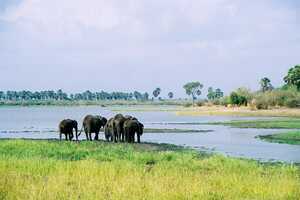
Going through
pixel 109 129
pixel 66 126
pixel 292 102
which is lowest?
pixel 109 129

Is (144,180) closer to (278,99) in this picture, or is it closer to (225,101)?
(278,99)

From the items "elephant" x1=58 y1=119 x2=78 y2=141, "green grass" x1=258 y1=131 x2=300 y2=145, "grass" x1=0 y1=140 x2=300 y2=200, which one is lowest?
"green grass" x1=258 y1=131 x2=300 y2=145

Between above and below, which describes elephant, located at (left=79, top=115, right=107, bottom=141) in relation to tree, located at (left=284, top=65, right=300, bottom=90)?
below

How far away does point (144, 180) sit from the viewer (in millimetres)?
17328

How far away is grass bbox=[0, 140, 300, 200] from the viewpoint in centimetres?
1475

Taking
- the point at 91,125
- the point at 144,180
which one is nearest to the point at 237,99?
the point at 91,125

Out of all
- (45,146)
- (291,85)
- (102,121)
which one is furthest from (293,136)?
(291,85)

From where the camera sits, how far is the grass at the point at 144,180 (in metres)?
14.8

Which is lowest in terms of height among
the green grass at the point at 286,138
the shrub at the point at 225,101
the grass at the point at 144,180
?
the green grass at the point at 286,138

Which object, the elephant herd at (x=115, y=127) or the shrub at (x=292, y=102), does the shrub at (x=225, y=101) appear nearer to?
the shrub at (x=292, y=102)

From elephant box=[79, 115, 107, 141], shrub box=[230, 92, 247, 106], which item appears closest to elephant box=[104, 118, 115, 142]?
elephant box=[79, 115, 107, 141]

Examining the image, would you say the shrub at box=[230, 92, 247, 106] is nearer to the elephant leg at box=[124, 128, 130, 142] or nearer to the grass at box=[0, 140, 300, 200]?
the elephant leg at box=[124, 128, 130, 142]

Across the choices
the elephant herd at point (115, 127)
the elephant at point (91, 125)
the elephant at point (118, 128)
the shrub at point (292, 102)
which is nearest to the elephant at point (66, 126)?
the elephant herd at point (115, 127)

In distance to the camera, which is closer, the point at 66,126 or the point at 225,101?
the point at 66,126
